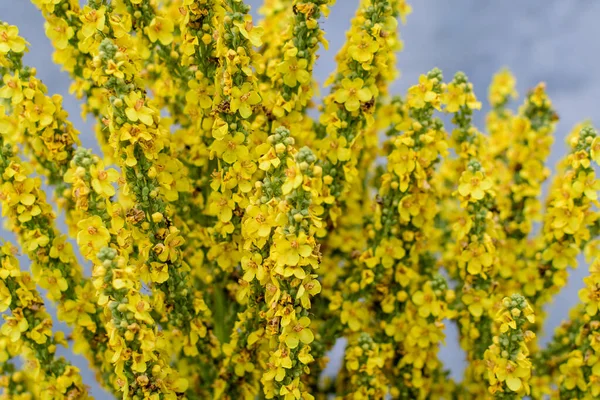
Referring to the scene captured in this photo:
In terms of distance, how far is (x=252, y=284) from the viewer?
3.21m

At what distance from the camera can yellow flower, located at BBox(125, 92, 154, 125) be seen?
2916 mm

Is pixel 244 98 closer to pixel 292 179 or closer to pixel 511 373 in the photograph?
pixel 292 179

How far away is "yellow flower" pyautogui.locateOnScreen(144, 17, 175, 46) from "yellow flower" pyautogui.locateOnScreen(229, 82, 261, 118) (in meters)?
0.58

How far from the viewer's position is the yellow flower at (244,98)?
3.11m

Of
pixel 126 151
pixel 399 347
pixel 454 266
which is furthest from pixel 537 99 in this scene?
pixel 126 151

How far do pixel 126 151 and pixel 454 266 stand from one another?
2230 mm

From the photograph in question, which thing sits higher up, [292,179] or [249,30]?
[249,30]

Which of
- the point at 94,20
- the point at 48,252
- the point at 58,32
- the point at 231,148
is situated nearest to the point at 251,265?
the point at 231,148

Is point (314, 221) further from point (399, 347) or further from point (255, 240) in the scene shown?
point (399, 347)

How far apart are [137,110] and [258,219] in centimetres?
60

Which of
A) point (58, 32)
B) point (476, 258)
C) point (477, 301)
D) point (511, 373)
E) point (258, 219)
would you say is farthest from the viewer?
point (477, 301)

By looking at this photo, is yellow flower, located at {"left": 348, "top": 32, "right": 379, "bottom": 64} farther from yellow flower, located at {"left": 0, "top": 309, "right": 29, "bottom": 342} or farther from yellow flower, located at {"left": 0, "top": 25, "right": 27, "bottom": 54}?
yellow flower, located at {"left": 0, "top": 309, "right": 29, "bottom": 342}

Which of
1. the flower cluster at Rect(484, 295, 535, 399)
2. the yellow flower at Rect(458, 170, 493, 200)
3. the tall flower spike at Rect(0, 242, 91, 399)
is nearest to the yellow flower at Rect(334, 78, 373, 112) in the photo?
the yellow flower at Rect(458, 170, 493, 200)

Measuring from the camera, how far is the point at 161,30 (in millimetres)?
3521
